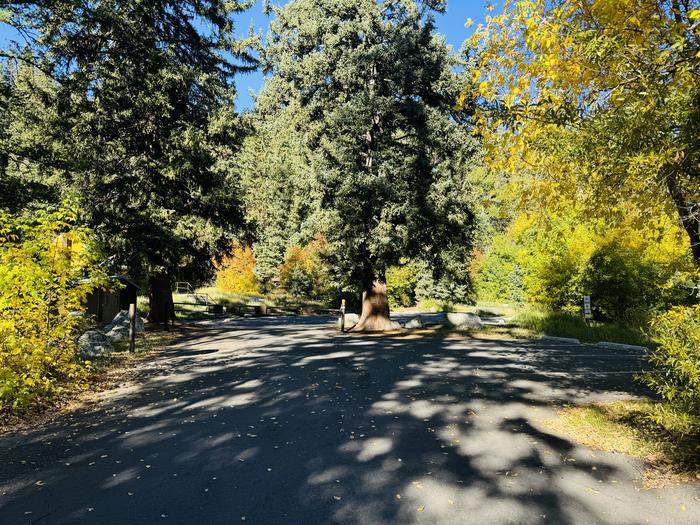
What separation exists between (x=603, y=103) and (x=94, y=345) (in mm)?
12538

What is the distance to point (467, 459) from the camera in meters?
4.66

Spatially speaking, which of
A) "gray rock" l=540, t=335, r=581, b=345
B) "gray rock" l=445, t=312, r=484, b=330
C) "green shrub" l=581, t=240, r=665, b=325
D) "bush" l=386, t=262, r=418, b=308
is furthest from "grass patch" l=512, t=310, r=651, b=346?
"bush" l=386, t=262, r=418, b=308

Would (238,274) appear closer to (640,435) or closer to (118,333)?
(118,333)

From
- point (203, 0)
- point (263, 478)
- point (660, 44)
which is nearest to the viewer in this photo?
point (263, 478)

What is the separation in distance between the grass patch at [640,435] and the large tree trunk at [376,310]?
12.5m

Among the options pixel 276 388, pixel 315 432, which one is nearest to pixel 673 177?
pixel 315 432

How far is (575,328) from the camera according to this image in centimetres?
1599

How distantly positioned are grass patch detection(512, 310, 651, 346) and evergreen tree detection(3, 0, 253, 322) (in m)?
12.8

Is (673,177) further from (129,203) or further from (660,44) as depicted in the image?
(129,203)

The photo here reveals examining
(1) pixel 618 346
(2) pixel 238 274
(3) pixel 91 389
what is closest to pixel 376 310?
(1) pixel 618 346

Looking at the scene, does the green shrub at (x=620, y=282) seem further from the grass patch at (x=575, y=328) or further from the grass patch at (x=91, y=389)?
the grass patch at (x=91, y=389)

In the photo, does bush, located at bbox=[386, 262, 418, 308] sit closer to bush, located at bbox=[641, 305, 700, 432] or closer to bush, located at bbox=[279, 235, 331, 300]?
bush, located at bbox=[279, 235, 331, 300]

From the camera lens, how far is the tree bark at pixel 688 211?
186 inches

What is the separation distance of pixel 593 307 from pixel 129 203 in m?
18.0
